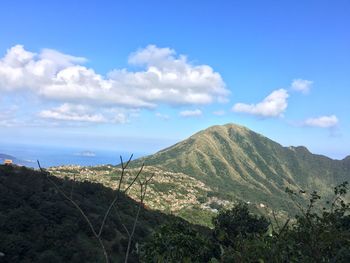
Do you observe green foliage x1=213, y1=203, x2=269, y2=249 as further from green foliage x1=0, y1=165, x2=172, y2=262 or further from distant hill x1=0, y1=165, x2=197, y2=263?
green foliage x1=0, y1=165, x2=172, y2=262

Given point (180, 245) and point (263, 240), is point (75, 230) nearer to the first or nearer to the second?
point (180, 245)

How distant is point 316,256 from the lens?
355 inches

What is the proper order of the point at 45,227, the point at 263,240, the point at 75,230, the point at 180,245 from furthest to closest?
1. the point at 75,230
2. the point at 45,227
3. the point at 180,245
4. the point at 263,240

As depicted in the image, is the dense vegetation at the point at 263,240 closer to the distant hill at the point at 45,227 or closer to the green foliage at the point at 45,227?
the distant hill at the point at 45,227

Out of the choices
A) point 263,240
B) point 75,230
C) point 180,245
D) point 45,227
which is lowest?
point 75,230

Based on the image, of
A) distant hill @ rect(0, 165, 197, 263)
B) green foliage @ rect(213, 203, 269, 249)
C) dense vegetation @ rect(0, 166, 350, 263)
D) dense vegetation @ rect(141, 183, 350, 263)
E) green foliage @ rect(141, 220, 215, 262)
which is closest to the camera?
dense vegetation @ rect(141, 183, 350, 263)

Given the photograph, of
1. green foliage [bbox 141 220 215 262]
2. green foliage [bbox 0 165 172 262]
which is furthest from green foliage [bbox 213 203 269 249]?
green foliage [bbox 141 220 215 262]

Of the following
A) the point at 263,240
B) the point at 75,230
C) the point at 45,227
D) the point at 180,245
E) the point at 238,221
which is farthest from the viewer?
the point at 238,221

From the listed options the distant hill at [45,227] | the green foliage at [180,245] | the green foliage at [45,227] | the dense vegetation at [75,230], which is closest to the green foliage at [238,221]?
the dense vegetation at [75,230]

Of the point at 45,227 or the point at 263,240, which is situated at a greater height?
the point at 263,240

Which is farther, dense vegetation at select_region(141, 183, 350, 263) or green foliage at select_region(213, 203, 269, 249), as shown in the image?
green foliage at select_region(213, 203, 269, 249)

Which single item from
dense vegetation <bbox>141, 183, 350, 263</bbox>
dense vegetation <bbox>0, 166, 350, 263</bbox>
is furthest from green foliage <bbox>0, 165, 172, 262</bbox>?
dense vegetation <bbox>141, 183, 350, 263</bbox>

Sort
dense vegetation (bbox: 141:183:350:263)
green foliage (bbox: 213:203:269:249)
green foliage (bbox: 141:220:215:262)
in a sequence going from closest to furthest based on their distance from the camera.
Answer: dense vegetation (bbox: 141:183:350:263) < green foliage (bbox: 141:220:215:262) < green foliage (bbox: 213:203:269:249)

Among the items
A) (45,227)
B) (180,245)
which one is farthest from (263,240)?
(45,227)
